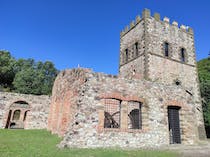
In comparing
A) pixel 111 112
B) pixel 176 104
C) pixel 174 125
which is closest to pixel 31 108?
pixel 111 112

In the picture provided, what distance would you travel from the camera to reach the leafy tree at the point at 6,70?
1352 inches

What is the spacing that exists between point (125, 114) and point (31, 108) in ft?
41.9

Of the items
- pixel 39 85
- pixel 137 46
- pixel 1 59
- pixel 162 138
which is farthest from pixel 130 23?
pixel 1 59

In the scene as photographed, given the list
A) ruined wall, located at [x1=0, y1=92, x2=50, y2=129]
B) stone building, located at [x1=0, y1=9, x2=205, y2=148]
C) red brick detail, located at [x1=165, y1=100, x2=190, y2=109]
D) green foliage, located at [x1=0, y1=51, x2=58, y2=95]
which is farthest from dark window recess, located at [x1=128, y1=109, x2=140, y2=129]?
green foliage, located at [x1=0, y1=51, x2=58, y2=95]

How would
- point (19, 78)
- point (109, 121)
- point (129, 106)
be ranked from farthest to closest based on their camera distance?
1. point (19, 78)
2. point (129, 106)
3. point (109, 121)

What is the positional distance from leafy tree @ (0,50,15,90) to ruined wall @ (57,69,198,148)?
30537 millimetres

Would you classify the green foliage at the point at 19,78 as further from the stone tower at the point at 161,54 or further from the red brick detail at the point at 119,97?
the red brick detail at the point at 119,97

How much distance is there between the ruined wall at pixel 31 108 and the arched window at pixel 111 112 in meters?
9.89

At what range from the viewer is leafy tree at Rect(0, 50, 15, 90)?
3433 cm

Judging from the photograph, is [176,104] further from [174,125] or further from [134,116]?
[134,116]

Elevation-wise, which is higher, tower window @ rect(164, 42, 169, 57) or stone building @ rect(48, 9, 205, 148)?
tower window @ rect(164, 42, 169, 57)

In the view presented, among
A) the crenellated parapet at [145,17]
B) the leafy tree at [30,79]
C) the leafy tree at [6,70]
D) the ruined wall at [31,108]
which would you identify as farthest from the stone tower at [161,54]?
the leafy tree at [6,70]

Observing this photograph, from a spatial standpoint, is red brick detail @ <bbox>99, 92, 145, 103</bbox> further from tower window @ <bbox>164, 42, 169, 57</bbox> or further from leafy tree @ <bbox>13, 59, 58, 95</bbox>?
leafy tree @ <bbox>13, 59, 58, 95</bbox>

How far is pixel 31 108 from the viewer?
19234mm
